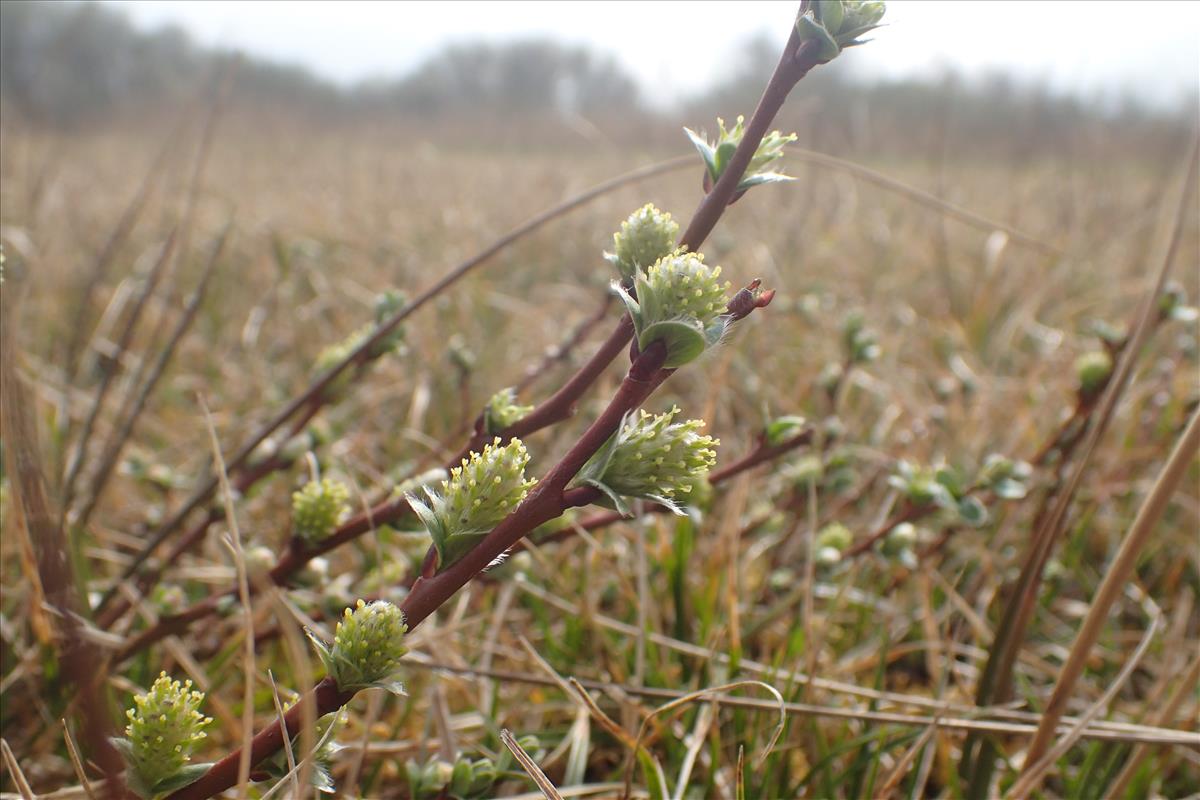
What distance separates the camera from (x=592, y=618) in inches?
49.8

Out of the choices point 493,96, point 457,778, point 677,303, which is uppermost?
point 493,96

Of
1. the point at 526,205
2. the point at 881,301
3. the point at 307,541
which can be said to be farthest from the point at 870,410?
the point at 526,205

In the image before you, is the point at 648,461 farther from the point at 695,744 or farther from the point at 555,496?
the point at 695,744

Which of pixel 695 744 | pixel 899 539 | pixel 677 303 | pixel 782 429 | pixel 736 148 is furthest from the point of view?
pixel 899 539

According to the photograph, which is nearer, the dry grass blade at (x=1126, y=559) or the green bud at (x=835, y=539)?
the dry grass blade at (x=1126, y=559)

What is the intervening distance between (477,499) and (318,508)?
0.36 m

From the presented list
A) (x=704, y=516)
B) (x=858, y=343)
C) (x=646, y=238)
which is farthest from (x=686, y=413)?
(x=646, y=238)

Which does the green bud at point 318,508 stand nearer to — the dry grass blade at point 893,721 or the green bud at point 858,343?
the dry grass blade at point 893,721

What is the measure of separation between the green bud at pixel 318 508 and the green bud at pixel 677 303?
434 mm

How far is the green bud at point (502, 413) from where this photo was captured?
73 centimetres

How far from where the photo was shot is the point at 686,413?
2.23 meters

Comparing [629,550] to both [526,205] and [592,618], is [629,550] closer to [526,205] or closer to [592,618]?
[592,618]

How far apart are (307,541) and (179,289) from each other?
2930 mm

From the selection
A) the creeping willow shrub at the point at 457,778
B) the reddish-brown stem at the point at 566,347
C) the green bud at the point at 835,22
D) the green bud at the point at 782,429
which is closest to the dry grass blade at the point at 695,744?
the creeping willow shrub at the point at 457,778
